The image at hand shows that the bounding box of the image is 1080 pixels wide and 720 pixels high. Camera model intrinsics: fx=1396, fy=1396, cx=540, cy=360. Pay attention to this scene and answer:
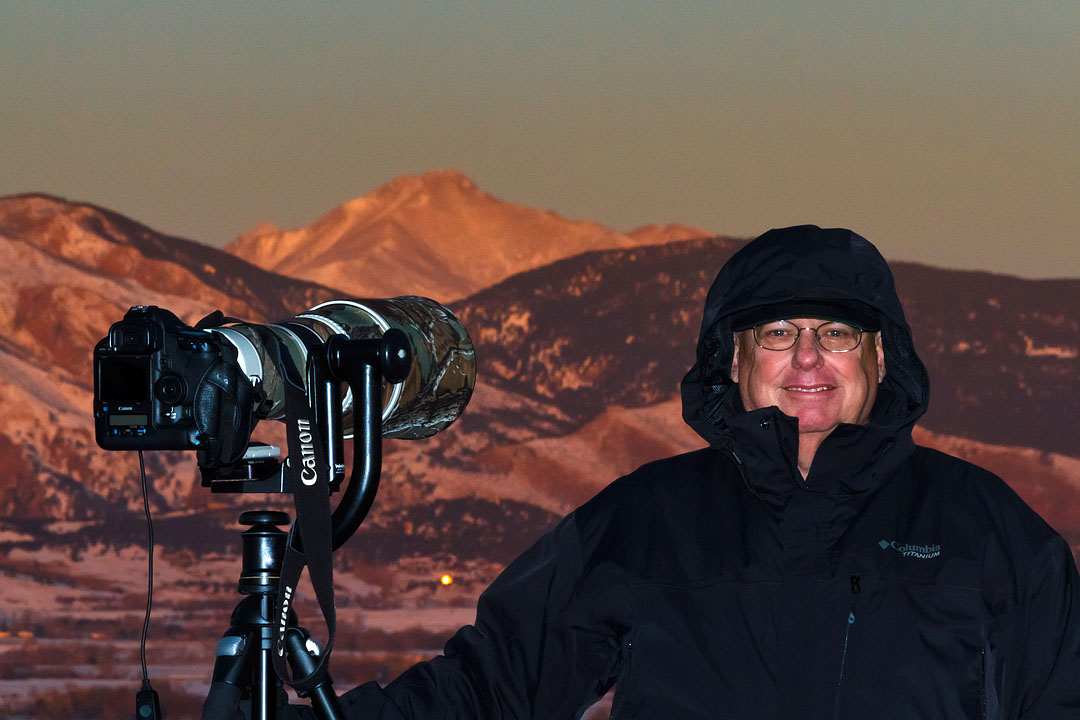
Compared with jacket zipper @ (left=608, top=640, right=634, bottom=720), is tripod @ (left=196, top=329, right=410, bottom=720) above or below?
above

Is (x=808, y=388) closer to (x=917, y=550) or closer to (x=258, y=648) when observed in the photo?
(x=917, y=550)

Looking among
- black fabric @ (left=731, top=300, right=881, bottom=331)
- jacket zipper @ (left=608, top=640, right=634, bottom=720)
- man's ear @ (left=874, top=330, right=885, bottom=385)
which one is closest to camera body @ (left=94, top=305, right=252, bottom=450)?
jacket zipper @ (left=608, top=640, right=634, bottom=720)

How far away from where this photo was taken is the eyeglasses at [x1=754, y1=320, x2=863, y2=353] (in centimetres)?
185

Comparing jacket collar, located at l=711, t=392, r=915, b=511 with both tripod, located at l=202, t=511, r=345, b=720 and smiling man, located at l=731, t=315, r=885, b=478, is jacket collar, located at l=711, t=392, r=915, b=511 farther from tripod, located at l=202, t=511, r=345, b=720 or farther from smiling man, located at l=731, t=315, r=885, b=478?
tripod, located at l=202, t=511, r=345, b=720

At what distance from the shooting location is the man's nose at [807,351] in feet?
6.01

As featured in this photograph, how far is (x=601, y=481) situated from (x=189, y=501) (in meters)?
3.79

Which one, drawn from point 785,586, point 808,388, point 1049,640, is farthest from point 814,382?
point 1049,640

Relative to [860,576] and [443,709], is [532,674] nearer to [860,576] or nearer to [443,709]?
[443,709]

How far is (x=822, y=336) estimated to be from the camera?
6.09 feet

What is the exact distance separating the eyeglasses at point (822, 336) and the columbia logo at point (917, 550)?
0.88 feet

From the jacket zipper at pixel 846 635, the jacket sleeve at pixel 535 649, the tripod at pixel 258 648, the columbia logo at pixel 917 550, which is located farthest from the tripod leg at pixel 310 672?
the columbia logo at pixel 917 550

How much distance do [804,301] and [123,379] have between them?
88cm

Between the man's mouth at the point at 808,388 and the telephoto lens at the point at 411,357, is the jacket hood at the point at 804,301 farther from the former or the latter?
the telephoto lens at the point at 411,357

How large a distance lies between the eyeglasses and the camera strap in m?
0.66
